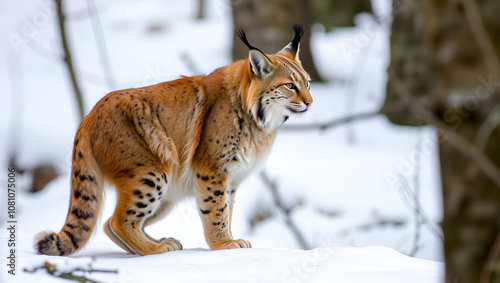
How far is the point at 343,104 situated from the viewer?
12.9 m

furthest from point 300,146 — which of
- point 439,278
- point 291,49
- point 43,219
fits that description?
point 439,278

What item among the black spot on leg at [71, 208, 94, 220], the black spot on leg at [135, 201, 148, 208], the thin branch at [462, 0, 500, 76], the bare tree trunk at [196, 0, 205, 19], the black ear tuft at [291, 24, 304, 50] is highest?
the thin branch at [462, 0, 500, 76]

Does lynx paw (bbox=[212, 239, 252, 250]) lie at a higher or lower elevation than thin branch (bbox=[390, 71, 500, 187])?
lower

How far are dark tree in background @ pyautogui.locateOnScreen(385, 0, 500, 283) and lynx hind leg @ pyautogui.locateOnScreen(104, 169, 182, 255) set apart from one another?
2.77 m

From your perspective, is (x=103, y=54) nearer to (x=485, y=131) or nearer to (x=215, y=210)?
(x=215, y=210)

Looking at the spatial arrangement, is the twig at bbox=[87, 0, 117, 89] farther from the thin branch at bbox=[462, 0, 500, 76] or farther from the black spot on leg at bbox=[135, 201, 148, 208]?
the thin branch at bbox=[462, 0, 500, 76]

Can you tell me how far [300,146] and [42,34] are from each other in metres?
8.36

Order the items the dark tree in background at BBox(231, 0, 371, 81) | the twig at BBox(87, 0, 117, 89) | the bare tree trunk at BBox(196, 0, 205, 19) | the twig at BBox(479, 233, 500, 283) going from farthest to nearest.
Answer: the bare tree trunk at BBox(196, 0, 205, 19)
the dark tree in background at BBox(231, 0, 371, 81)
the twig at BBox(87, 0, 117, 89)
the twig at BBox(479, 233, 500, 283)


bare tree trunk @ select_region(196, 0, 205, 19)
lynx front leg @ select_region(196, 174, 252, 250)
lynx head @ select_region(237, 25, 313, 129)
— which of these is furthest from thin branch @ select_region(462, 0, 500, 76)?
bare tree trunk @ select_region(196, 0, 205, 19)

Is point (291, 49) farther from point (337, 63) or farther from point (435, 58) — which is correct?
point (337, 63)

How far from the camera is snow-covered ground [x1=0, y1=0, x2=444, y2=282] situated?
14.1 ft

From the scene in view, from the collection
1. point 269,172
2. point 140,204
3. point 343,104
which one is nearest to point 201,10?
point 343,104

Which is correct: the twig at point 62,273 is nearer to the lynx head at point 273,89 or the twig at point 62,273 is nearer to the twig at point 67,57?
the lynx head at point 273,89

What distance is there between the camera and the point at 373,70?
48.8 feet
